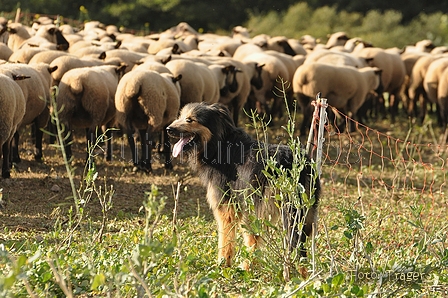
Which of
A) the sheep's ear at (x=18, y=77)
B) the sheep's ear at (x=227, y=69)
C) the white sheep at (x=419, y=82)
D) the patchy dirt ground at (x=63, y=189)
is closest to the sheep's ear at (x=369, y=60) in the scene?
the white sheep at (x=419, y=82)

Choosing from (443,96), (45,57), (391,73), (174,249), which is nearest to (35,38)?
(45,57)

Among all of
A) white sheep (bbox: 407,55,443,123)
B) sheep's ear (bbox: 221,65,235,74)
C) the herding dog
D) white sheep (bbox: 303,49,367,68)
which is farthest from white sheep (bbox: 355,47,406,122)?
the herding dog

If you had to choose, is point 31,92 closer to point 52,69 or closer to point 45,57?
point 52,69

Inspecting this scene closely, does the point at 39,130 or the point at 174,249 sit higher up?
the point at 174,249

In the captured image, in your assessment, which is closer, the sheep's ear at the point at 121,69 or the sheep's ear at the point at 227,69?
the sheep's ear at the point at 121,69

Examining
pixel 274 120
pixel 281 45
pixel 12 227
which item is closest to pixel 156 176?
pixel 12 227

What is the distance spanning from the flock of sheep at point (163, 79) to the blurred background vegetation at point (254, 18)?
26.4 feet

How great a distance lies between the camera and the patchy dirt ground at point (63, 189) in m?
8.15

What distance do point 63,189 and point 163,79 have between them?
7.71ft

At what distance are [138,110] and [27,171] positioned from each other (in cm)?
170

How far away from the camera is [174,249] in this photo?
608 centimetres

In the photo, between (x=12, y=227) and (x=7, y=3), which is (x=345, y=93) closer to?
(x=12, y=227)

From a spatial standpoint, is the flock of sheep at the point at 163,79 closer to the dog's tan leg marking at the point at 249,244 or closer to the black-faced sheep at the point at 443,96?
the black-faced sheep at the point at 443,96

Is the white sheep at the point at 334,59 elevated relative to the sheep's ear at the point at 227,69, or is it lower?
lower
